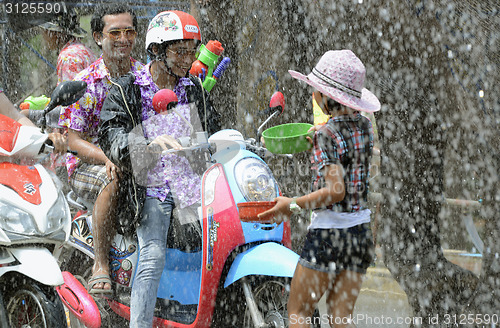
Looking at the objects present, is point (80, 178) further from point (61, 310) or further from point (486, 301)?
point (486, 301)

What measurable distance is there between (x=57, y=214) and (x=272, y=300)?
130 centimetres

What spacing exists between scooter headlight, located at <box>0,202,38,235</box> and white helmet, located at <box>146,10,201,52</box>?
3.94 feet

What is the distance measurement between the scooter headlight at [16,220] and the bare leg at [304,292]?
1478 millimetres

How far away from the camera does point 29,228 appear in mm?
3576

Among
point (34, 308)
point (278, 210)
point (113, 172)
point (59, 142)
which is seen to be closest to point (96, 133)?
point (59, 142)

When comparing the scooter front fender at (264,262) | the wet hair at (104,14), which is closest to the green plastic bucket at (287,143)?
the scooter front fender at (264,262)

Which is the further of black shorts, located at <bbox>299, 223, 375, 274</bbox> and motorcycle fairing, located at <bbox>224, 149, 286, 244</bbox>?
motorcycle fairing, located at <bbox>224, 149, 286, 244</bbox>

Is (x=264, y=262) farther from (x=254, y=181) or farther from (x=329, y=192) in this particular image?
(x=329, y=192)

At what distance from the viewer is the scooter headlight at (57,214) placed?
368 cm

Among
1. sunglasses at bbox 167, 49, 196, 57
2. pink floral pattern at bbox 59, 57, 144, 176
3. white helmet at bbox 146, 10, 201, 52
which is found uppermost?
white helmet at bbox 146, 10, 201, 52

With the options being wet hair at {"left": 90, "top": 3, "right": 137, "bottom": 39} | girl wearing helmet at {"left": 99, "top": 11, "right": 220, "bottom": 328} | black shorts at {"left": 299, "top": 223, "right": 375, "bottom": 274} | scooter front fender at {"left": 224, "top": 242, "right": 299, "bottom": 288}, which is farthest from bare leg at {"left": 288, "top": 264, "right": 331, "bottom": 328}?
wet hair at {"left": 90, "top": 3, "right": 137, "bottom": 39}

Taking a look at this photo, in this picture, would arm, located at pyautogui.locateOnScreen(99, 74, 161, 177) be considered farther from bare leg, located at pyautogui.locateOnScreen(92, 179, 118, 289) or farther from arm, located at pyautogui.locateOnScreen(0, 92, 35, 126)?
arm, located at pyautogui.locateOnScreen(0, 92, 35, 126)

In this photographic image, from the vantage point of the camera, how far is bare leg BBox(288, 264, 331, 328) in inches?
120

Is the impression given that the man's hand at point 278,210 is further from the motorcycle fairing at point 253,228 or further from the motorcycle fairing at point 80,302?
the motorcycle fairing at point 80,302
